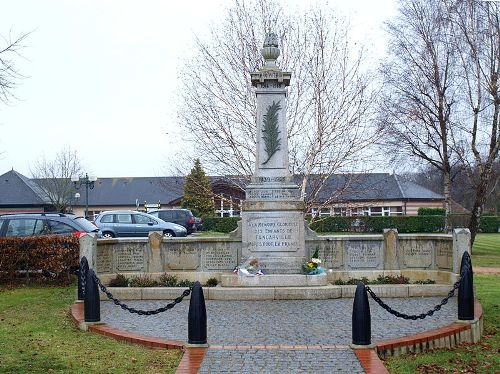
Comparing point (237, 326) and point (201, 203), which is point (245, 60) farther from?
point (201, 203)

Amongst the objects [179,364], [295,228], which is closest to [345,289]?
[295,228]

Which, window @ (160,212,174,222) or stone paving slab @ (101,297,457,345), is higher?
window @ (160,212,174,222)

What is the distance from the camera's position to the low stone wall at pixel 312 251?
1524cm

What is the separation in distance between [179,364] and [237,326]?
2529 mm

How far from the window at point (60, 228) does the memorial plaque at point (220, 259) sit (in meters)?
4.62

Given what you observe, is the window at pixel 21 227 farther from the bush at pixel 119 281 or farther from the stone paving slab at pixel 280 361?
the stone paving slab at pixel 280 361

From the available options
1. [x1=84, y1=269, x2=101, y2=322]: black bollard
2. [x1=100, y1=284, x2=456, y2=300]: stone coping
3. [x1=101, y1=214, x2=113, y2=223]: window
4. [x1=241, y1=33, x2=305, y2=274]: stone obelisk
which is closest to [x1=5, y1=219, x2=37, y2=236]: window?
[x1=100, y1=284, x2=456, y2=300]: stone coping

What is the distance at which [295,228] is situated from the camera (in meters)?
14.9

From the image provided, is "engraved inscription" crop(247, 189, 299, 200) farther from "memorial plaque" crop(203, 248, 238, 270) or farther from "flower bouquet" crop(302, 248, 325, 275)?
"flower bouquet" crop(302, 248, 325, 275)

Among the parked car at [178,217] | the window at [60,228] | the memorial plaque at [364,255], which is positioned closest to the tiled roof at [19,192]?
the parked car at [178,217]

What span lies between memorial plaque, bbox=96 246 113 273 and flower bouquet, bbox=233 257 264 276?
315 cm

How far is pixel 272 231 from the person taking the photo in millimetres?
14875

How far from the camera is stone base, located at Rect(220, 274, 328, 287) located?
45.8 ft

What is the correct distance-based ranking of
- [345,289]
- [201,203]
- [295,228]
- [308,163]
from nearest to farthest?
[345,289], [295,228], [308,163], [201,203]
